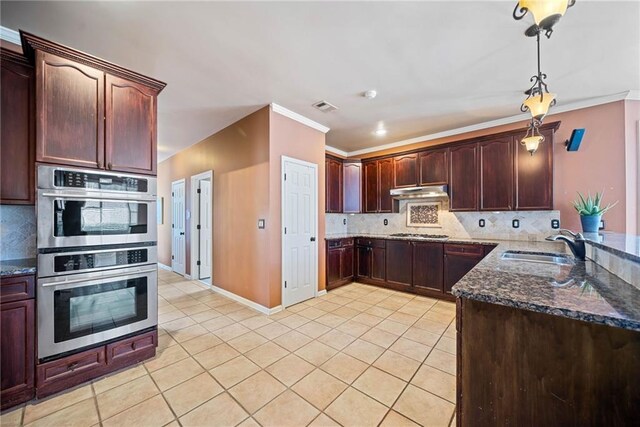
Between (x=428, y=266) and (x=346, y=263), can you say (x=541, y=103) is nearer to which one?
(x=428, y=266)

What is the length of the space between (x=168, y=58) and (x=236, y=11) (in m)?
0.98

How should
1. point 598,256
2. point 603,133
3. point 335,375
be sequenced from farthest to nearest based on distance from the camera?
point 603,133, point 335,375, point 598,256

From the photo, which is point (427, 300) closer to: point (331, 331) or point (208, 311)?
point (331, 331)

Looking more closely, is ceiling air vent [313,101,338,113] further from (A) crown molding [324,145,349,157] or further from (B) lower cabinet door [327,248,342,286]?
(B) lower cabinet door [327,248,342,286]

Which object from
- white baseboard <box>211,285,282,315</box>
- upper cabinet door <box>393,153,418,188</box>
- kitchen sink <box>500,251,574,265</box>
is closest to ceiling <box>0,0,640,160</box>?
upper cabinet door <box>393,153,418,188</box>

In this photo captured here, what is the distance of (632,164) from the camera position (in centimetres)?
313

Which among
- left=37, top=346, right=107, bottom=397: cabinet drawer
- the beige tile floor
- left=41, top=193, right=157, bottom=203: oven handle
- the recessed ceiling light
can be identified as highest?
the recessed ceiling light

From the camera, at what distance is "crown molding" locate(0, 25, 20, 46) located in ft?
6.70

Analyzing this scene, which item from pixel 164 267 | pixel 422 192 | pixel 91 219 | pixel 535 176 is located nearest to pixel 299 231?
pixel 422 192

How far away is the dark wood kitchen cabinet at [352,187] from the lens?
5102 millimetres

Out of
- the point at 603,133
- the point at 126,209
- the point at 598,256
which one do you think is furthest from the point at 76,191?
the point at 603,133

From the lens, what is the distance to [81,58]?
1.97 meters

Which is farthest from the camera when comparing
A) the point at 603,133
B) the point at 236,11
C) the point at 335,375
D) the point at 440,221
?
the point at 440,221

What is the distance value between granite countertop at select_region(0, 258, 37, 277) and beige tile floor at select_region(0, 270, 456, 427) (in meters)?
0.92
